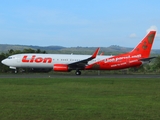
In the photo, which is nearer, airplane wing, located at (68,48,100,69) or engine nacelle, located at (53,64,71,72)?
engine nacelle, located at (53,64,71,72)

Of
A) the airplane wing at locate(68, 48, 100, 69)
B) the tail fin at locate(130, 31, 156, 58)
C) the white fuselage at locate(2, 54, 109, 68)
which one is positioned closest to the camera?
the airplane wing at locate(68, 48, 100, 69)

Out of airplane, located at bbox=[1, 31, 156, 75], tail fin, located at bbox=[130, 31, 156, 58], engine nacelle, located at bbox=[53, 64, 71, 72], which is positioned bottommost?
engine nacelle, located at bbox=[53, 64, 71, 72]

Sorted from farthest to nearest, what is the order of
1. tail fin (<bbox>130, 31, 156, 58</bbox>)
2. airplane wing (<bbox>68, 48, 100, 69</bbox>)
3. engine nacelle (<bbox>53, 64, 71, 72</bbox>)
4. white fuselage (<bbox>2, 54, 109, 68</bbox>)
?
tail fin (<bbox>130, 31, 156, 58</bbox>) < white fuselage (<bbox>2, 54, 109, 68</bbox>) < airplane wing (<bbox>68, 48, 100, 69</bbox>) < engine nacelle (<bbox>53, 64, 71, 72</bbox>)

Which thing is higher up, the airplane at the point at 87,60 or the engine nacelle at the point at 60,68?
the airplane at the point at 87,60

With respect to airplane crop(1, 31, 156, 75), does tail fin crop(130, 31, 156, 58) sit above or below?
above

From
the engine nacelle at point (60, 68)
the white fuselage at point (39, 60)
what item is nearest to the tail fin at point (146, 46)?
the white fuselage at point (39, 60)

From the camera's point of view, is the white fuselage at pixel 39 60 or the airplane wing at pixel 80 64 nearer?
the airplane wing at pixel 80 64

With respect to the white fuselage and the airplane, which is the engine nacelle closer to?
the airplane

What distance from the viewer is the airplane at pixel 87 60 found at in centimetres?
4112

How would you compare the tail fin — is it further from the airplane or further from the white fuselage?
the white fuselage

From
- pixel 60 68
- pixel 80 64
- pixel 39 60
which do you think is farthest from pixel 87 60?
pixel 39 60

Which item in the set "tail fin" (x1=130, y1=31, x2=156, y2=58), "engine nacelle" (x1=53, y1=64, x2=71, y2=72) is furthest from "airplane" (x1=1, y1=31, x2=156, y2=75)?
"engine nacelle" (x1=53, y1=64, x2=71, y2=72)

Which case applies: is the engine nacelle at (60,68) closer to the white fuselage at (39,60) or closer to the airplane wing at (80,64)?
the airplane wing at (80,64)

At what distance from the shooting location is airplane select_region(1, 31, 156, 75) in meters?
41.1
